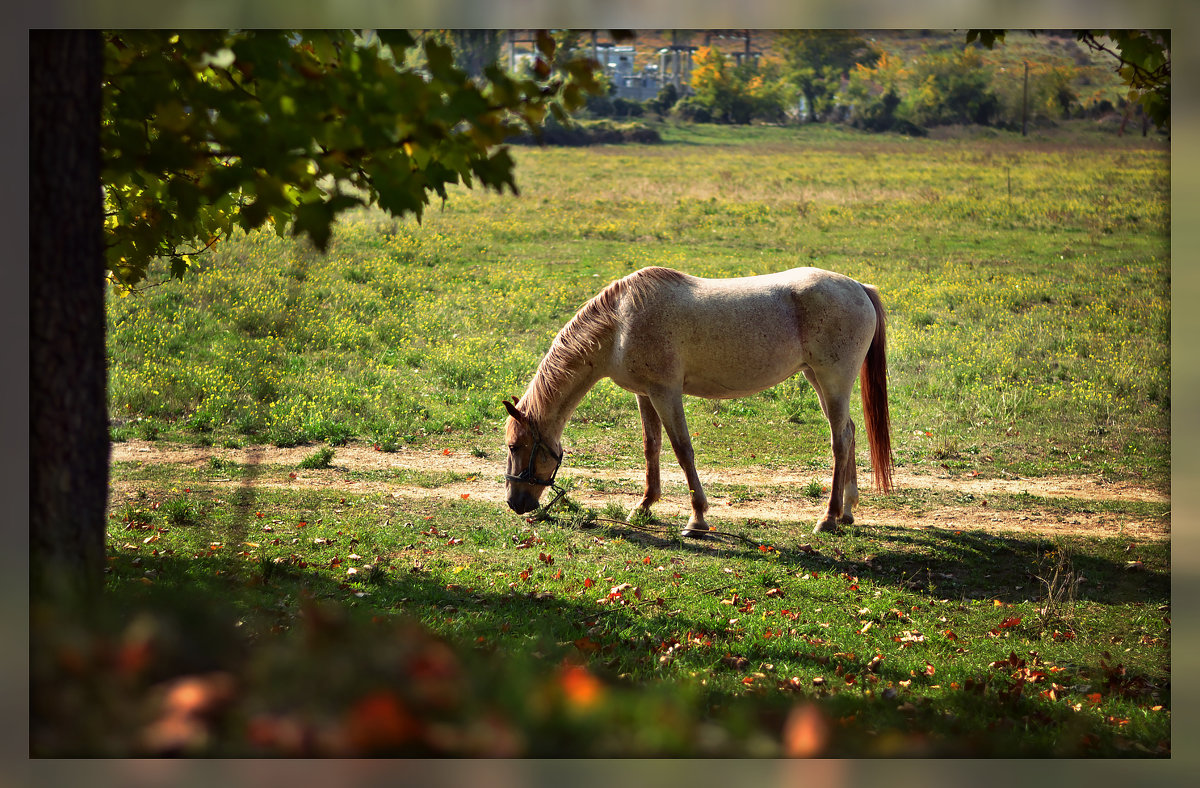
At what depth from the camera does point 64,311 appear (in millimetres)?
3482

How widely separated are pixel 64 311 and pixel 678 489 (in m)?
7.06

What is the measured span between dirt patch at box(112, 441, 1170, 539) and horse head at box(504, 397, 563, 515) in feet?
3.71

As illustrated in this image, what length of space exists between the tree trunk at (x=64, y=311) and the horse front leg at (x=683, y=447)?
210 inches

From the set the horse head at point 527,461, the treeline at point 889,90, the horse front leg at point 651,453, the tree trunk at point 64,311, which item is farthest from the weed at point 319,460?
the treeline at point 889,90

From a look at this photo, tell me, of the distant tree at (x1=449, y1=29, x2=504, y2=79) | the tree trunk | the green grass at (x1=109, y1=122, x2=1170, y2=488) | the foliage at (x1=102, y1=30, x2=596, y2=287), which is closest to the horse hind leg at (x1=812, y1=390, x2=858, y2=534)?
the green grass at (x1=109, y1=122, x2=1170, y2=488)

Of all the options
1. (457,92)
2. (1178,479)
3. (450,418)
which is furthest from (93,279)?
(450,418)

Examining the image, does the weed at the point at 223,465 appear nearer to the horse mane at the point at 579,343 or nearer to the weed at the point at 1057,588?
the horse mane at the point at 579,343

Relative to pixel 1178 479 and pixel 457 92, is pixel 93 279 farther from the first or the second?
pixel 1178 479

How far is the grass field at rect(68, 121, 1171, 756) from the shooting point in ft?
8.29

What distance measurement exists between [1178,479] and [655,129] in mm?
16632

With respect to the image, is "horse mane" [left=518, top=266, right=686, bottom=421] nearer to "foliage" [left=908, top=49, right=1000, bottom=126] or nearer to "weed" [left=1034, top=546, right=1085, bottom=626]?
"weed" [left=1034, top=546, right=1085, bottom=626]

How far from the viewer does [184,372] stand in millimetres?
12797

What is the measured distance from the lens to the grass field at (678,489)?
2525 mm

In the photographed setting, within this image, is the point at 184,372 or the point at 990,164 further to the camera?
the point at 990,164
